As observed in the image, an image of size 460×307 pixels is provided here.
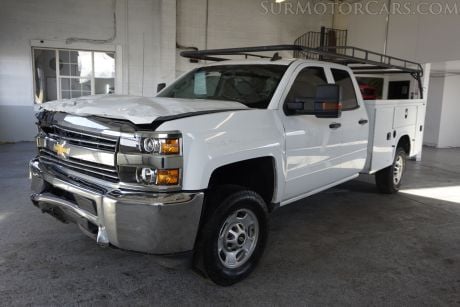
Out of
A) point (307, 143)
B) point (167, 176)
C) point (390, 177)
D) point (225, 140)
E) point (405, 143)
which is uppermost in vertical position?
point (225, 140)

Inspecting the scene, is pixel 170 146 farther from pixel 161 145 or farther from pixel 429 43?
pixel 429 43

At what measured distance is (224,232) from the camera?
293 centimetres

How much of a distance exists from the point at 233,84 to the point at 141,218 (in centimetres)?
195

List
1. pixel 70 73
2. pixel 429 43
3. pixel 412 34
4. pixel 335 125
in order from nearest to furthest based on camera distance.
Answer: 1. pixel 335 125
2. pixel 429 43
3. pixel 412 34
4. pixel 70 73

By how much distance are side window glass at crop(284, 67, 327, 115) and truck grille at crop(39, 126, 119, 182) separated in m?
1.61

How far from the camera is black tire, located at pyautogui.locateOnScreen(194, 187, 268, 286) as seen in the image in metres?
2.74

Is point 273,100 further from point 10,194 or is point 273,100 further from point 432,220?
point 10,194

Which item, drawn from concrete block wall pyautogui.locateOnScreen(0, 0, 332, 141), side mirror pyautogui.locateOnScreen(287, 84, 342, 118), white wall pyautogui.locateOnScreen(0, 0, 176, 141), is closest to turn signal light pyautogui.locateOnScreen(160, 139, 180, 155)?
side mirror pyautogui.locateOnScreen(287, 84, 342, 118)

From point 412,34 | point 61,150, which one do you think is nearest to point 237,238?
point 61,150

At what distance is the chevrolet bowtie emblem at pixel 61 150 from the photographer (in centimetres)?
293

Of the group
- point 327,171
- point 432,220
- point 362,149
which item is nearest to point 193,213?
point 327,171

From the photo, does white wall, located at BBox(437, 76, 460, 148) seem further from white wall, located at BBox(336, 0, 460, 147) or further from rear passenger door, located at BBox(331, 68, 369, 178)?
rear passenger door, located at BBox(331, 68, 369, 178)

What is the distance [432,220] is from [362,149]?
49.7 inches

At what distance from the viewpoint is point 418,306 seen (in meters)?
2.80
